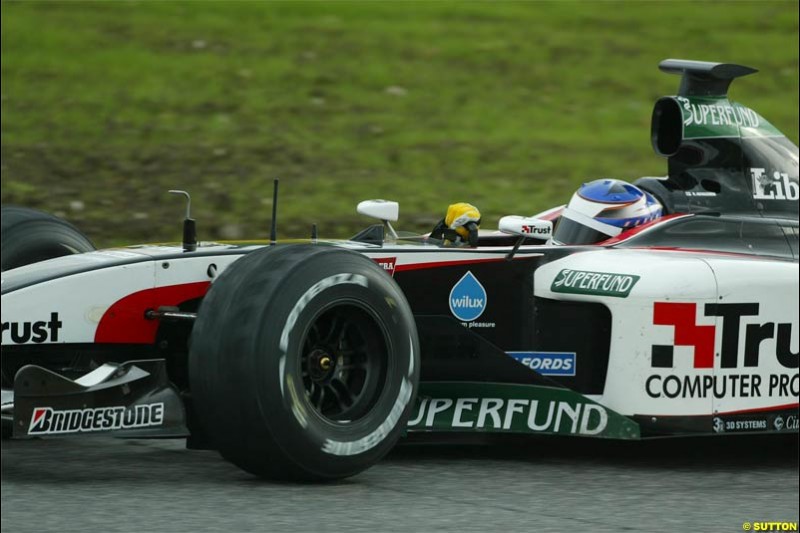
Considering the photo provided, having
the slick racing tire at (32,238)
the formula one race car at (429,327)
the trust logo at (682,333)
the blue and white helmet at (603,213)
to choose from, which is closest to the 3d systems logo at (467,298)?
the formula one race car at (429,327)

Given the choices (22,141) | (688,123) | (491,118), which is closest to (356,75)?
(491,118)

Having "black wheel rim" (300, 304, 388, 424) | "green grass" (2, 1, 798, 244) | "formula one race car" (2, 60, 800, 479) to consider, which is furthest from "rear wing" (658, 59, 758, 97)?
"green grass" (2, 1, 798, 244)

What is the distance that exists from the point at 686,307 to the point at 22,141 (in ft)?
31.0

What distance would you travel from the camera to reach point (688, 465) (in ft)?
20.6

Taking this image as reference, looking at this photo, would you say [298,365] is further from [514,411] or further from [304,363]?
[514,411]

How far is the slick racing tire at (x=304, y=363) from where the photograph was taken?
4965 millimetres

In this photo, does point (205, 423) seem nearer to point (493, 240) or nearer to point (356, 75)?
point (493, 240)

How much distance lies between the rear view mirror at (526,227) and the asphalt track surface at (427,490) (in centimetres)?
94

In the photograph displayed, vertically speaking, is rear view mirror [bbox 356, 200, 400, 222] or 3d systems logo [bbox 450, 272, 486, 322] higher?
rear view mirror [bbox 356, 200, 400, 222]

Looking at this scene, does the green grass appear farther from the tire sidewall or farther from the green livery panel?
the tire sidewall

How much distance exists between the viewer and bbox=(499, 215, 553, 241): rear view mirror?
6.26 m

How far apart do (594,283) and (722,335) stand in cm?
61

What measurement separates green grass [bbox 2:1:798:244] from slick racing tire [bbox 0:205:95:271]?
4395 millimetres

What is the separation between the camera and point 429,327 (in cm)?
599
